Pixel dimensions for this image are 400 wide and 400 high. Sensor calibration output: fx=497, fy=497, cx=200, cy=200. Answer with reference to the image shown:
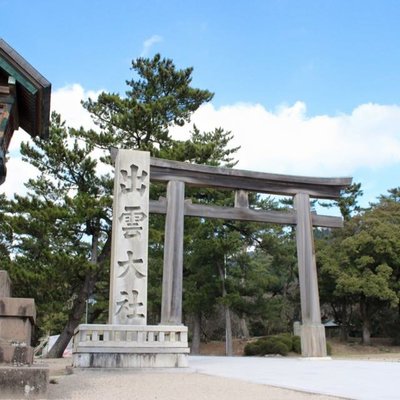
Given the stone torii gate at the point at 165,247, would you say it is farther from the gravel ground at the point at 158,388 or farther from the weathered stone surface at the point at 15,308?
the weathered stone surface at the point at 15,308

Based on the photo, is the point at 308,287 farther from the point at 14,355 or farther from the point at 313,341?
the point at 14,355

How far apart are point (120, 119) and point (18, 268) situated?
6.27m

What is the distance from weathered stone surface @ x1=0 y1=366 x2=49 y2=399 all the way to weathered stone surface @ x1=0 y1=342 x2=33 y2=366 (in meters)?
0.40

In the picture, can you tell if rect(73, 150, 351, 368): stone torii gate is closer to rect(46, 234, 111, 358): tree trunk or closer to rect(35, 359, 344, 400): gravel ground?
rect(35, 359, 344, 400): gravel ground

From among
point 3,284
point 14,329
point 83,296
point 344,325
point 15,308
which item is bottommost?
point 14,329

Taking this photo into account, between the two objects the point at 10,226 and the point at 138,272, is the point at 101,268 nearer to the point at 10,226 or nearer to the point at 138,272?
the point at 10,226

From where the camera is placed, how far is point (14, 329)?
19.1ft

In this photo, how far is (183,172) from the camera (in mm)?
13523

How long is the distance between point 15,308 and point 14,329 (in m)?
0.24

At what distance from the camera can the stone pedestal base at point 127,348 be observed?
9297mm

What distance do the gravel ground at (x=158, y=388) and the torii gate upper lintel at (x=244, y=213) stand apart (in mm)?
4160

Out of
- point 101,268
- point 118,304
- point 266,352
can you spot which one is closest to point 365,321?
point 266,352

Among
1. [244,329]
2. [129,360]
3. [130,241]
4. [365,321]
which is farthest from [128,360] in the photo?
[365,321]

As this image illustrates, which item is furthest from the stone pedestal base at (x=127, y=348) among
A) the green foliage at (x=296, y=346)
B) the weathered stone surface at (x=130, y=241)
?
the green foliage at (x=296, y=346)
